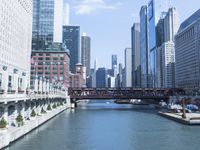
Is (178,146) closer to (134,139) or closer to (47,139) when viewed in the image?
(134,139)

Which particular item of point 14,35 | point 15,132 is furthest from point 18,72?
point 14,35

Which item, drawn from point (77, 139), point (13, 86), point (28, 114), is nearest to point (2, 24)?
point (28, 114)

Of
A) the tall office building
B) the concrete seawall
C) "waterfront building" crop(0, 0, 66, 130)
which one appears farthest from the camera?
the tall office building

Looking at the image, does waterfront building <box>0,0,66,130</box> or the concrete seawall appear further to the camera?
waterfront building <box>0,0,66,130</box>

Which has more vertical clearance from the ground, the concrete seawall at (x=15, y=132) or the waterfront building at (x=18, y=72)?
the waterfront building at (x=18, y=72)

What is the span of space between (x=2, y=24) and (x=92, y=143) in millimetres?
112180

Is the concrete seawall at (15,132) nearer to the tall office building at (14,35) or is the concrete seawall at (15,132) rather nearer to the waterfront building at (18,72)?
the waterfront building at (18,72)

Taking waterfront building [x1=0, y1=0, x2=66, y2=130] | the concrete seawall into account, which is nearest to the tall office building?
waterfront building [x1=0, y1=0, x2=66, y2=130]

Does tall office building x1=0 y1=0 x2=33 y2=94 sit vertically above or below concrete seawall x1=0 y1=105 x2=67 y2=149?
above

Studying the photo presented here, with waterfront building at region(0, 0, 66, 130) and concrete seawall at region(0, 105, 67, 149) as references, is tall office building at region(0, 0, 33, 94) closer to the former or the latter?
waterfront building at region(0, 0, 66, 130)

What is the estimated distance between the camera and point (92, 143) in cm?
5419

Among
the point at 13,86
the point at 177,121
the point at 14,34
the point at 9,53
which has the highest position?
the point at 14,34

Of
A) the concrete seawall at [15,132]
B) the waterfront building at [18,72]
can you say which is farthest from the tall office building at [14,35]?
the concrete seawall at [15,132]

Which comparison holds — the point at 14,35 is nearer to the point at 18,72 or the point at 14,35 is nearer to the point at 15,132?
the point at 18,72
